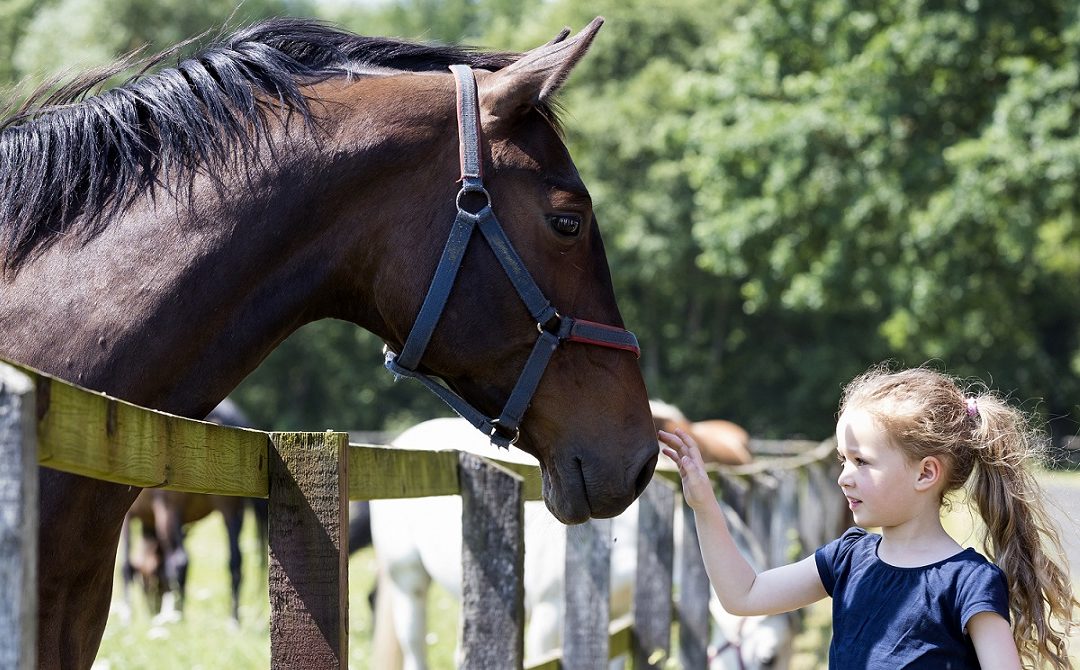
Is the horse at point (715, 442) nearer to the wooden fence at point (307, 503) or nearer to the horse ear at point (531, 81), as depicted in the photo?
the wooden fence at point (307, 503)

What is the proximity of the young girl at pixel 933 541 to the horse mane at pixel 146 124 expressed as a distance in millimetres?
1145

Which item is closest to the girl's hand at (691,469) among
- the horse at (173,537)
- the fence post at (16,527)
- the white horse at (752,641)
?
the fence post at (16,527)

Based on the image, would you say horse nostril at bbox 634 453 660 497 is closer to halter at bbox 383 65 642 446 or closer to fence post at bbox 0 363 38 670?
halter at bbox 383 65 642 446

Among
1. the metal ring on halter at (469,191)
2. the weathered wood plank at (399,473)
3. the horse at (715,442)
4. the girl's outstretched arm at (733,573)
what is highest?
the horse at (715,442)

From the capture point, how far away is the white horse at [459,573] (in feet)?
16.5

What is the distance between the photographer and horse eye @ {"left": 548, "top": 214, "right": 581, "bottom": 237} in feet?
7.80

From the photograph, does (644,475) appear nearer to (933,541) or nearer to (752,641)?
(933,541)

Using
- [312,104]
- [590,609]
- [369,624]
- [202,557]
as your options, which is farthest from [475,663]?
[202,557]

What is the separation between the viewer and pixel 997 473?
7.86 ft

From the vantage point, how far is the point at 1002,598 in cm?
221

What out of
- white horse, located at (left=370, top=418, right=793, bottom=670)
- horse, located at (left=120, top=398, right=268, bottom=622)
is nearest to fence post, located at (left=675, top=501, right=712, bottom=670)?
white horse, located at (left=370, top=418, right=793, bottom=670)

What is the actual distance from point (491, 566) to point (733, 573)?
2.29 ft

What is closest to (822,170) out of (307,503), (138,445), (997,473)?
(997,473)

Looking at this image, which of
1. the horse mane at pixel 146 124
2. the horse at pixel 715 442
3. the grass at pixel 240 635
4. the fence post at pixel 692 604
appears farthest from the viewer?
the horse at pixel 715 442
